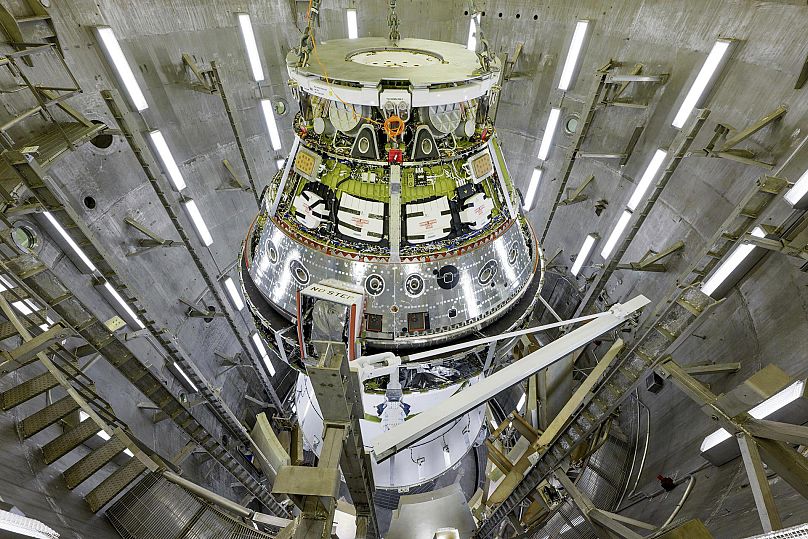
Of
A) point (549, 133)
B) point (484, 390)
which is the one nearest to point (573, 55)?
point (549, 133)

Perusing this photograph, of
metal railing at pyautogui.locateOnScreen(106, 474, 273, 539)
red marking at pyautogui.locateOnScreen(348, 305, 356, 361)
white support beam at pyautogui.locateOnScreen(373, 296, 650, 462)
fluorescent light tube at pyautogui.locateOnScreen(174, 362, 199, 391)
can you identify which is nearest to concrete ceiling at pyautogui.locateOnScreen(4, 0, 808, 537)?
fluorescent light tube at pyautogui.locateOnScreen(174, 362, 199, 391)

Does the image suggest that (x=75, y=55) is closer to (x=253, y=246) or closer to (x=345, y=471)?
(x=253, y=246)

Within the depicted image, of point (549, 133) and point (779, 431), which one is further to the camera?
point (549, 133)

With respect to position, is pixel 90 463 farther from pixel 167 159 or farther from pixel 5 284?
pixel 167 159

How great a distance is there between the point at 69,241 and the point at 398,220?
5.77 metres

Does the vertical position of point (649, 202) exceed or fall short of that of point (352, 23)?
it falls short

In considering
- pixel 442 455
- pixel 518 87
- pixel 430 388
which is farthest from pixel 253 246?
pixel 518 87

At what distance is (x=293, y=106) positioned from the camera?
36.7 ft

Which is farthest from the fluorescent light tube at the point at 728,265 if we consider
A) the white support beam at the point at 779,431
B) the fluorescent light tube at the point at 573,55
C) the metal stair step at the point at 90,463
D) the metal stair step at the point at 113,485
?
the metal stair step at the point at 90,463

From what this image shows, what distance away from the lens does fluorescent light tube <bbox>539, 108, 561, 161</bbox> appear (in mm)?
10867

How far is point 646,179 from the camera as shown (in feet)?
29.9

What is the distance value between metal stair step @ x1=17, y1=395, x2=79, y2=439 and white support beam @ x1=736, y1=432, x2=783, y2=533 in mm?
7548

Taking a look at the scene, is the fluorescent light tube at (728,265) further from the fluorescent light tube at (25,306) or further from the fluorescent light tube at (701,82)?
the fluorescent light tube at (25,306)

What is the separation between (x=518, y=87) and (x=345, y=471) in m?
10.4
